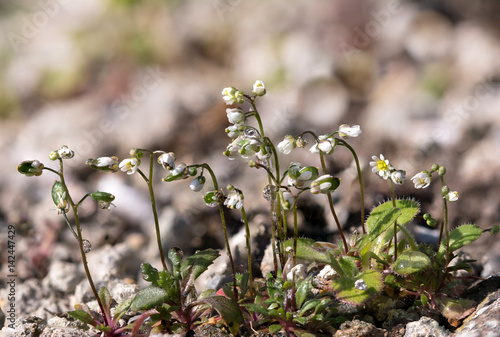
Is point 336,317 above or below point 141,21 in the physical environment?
below

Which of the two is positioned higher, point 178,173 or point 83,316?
point 178,173

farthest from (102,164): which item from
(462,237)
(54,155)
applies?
(462,237)

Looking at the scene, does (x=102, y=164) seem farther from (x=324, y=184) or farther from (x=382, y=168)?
(x=382, y=168)

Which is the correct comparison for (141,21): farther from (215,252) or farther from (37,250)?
(215,252)

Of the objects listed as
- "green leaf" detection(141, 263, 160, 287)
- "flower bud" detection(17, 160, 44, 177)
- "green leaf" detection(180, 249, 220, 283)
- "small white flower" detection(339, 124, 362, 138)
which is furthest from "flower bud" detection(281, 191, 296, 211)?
"flower bud" detection(17, 160, 44, 177)

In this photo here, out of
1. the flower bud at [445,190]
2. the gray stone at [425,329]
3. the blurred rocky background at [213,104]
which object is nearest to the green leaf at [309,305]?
the gray stone at [425,329]

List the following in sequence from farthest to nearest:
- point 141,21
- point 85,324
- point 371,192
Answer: point 141,21
point 371,192
point 85,324

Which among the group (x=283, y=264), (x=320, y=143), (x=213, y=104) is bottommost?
(x=283, y=264)

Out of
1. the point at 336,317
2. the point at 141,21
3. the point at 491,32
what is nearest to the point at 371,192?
the point at 336,317
